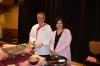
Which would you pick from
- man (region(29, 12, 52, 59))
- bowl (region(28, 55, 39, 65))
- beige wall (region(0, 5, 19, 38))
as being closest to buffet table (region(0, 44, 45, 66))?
bowl (region(28, 55, 39, 65))

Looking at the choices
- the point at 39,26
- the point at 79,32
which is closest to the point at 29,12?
the point at 79,32

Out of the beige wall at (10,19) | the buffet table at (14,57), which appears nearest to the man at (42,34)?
the buffet table at (14,57)

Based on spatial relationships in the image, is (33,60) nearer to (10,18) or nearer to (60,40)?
(60,40)

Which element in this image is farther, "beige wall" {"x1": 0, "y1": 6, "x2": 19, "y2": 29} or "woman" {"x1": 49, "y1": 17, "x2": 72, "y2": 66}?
"beige wall" {"x1": 0, "y1": 6, "x2": 19, "y2": 29}

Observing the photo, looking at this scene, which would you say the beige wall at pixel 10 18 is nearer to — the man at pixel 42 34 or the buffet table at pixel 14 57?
the man at pixel 42 34

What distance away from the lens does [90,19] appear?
557 cm

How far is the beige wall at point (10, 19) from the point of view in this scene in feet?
32.4

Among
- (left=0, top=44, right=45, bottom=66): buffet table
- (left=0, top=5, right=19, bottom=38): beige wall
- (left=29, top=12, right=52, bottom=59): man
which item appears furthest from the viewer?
(left=0, top=5, right=19, bottom=38): beige wall

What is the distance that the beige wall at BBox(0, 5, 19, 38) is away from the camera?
989cm

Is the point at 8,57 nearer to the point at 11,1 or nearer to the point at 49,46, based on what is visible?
the point at 49,46

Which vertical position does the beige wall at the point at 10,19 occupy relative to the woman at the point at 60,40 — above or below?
above

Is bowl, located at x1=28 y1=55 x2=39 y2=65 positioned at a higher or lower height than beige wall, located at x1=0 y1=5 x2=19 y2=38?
lower

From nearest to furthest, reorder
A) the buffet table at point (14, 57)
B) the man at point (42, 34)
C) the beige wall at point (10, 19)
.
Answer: the buffet table at point (14, 57)
the man at point (42, 34)
the beige wall at point (10, 19)

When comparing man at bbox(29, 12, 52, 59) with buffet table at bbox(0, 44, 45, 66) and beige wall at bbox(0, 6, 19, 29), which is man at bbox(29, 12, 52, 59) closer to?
buffet table at bbox(0, 44, 45, 66)
